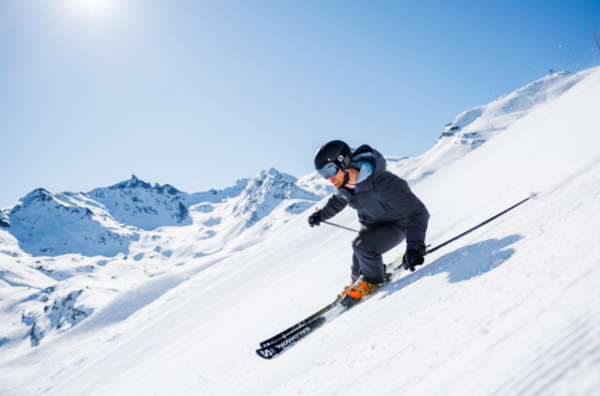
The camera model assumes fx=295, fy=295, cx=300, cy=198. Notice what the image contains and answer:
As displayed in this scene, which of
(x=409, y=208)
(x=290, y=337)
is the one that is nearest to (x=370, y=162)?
(x=409, y=208)

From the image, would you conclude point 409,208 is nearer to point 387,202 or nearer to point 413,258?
point 387,202

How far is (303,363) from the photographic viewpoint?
2.04 m

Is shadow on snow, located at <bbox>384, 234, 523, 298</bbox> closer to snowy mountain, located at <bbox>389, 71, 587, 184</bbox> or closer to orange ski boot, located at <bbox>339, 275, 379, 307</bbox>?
orange ski boot, located at <bbox>339, 275, 379, 307</bbox>

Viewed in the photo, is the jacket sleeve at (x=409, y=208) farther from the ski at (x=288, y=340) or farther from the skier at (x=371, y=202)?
the ski at (x=288, y=340)

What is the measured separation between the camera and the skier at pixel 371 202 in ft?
9.76

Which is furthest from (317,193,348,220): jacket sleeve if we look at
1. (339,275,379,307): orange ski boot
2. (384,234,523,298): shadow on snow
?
(384,234,523,298): shadow on snow

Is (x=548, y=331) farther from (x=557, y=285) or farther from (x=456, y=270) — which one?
(x=456, y=270)

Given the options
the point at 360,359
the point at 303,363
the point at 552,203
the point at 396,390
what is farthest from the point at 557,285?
the point at 552,203

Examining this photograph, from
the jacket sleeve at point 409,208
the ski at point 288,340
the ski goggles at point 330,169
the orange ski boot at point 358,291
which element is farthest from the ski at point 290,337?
the ski goggles at point 330,169

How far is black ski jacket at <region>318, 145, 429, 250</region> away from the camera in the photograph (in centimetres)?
286

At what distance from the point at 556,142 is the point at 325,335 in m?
5.35

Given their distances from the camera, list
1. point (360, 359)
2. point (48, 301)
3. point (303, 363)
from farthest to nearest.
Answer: point (48, 301) → point (303, 363) → point (360, 359)

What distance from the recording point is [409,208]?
9.66ft

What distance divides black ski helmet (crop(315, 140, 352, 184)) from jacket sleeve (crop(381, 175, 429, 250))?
521 millimetres
